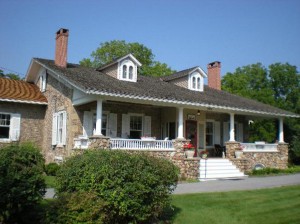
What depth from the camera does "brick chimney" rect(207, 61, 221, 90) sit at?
29214 millimetres

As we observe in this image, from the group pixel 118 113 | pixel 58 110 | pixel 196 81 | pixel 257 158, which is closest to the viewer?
pixel 58 110

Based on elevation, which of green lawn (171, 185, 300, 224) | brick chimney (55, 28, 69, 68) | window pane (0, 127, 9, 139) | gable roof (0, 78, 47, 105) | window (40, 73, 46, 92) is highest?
brick chimney (55, 28, 69, 68)

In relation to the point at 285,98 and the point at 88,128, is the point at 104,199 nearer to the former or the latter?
the point at 88,128

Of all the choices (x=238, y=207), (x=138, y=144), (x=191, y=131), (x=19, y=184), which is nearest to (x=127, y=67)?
(x=138, y=144)

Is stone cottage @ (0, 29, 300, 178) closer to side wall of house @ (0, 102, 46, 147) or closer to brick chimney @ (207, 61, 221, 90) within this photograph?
side wall of house @ (0, 102, 46, 147)

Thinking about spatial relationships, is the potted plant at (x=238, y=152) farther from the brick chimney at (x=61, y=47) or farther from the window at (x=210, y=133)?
the brick chimney at (x=61, y=47)

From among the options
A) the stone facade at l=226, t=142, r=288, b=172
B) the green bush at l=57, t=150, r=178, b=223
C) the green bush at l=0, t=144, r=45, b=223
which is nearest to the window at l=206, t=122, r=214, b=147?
the stone facade at l=226, t=142, r=288, b=172

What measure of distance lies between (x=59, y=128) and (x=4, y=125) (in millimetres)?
3490

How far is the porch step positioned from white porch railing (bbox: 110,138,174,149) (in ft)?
7.48

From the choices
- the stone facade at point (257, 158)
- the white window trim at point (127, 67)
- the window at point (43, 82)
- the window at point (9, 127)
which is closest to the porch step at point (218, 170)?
the stone facade at point (257, 158)

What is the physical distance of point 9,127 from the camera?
20.1 meters

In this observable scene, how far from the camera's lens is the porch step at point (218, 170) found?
18.3 metres

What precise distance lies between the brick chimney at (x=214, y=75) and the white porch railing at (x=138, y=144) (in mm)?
12708

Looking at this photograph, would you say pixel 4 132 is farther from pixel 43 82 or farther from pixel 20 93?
pixel 43 82
